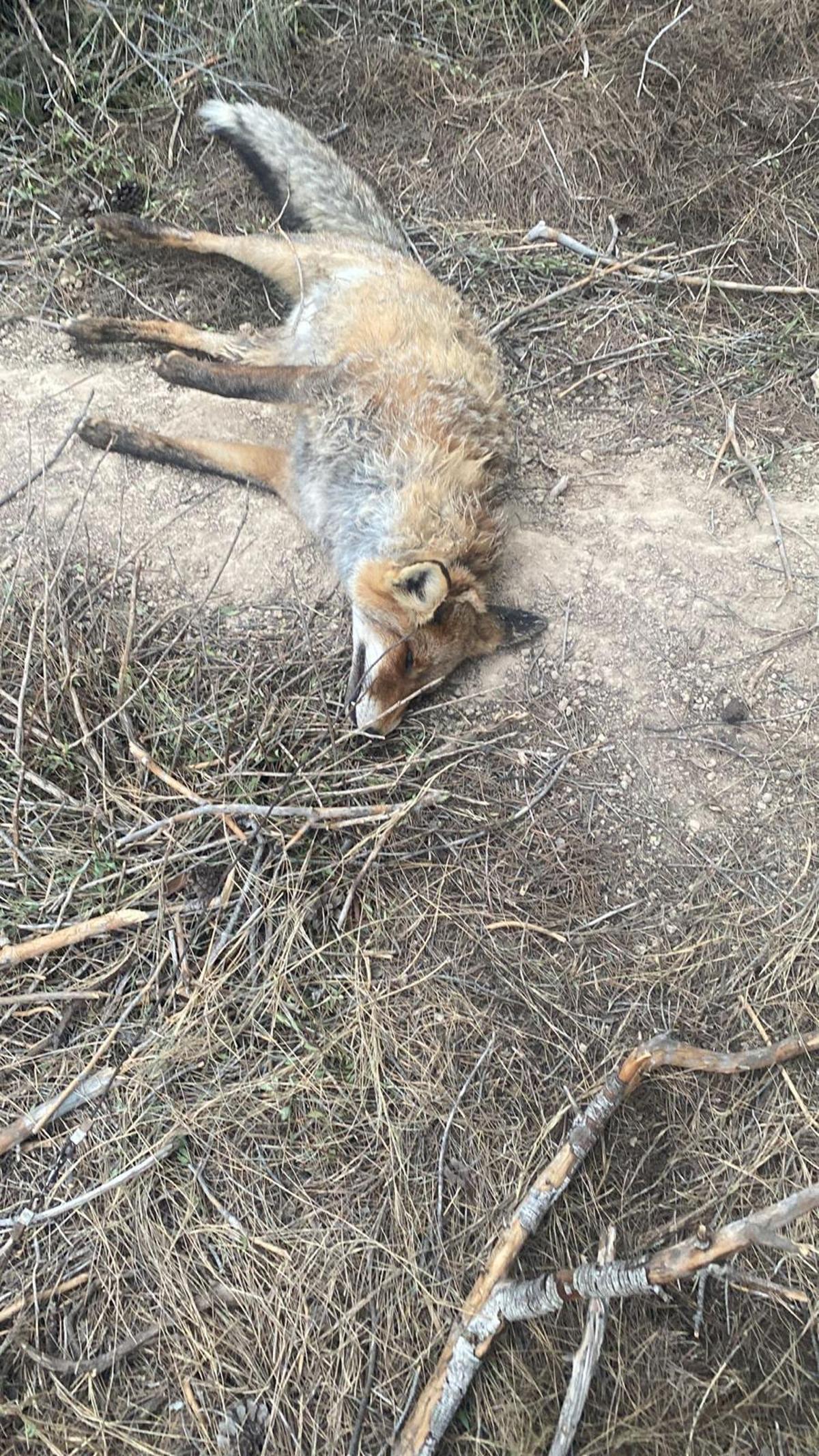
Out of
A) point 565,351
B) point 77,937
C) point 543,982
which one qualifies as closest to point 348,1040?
point 543,982

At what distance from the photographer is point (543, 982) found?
11.2 feet

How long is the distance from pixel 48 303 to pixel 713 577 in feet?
13.4

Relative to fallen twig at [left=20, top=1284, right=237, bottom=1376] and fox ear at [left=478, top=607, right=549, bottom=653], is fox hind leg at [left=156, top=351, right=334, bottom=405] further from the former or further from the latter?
fallen twig at [left=20, top=1284, right=237, bottom=1376]

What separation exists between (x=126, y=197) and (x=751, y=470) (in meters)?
4.07

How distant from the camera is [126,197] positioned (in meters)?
5.17

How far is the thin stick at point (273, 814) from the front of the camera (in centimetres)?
342

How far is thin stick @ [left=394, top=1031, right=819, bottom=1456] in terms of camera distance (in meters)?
2.76

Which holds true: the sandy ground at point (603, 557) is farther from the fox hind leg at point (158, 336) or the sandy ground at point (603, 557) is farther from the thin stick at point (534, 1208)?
the thin stick at point (534, 1208)

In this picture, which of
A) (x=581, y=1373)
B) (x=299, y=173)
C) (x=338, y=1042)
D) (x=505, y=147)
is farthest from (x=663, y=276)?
(x=581, y=1373)

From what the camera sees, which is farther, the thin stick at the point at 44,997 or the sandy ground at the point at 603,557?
the sandy ground at the point at 603,557

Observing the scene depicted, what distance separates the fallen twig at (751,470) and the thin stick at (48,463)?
134 inches

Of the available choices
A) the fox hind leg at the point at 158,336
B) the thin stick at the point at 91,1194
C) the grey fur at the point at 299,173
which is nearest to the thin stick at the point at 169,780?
the thin stick at the point at 91,1194

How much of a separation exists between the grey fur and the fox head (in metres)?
2.55

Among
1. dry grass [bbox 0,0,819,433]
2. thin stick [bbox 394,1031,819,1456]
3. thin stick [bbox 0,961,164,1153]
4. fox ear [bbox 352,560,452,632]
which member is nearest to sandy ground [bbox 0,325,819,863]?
fox ear [bbox 352,560,452,632]
